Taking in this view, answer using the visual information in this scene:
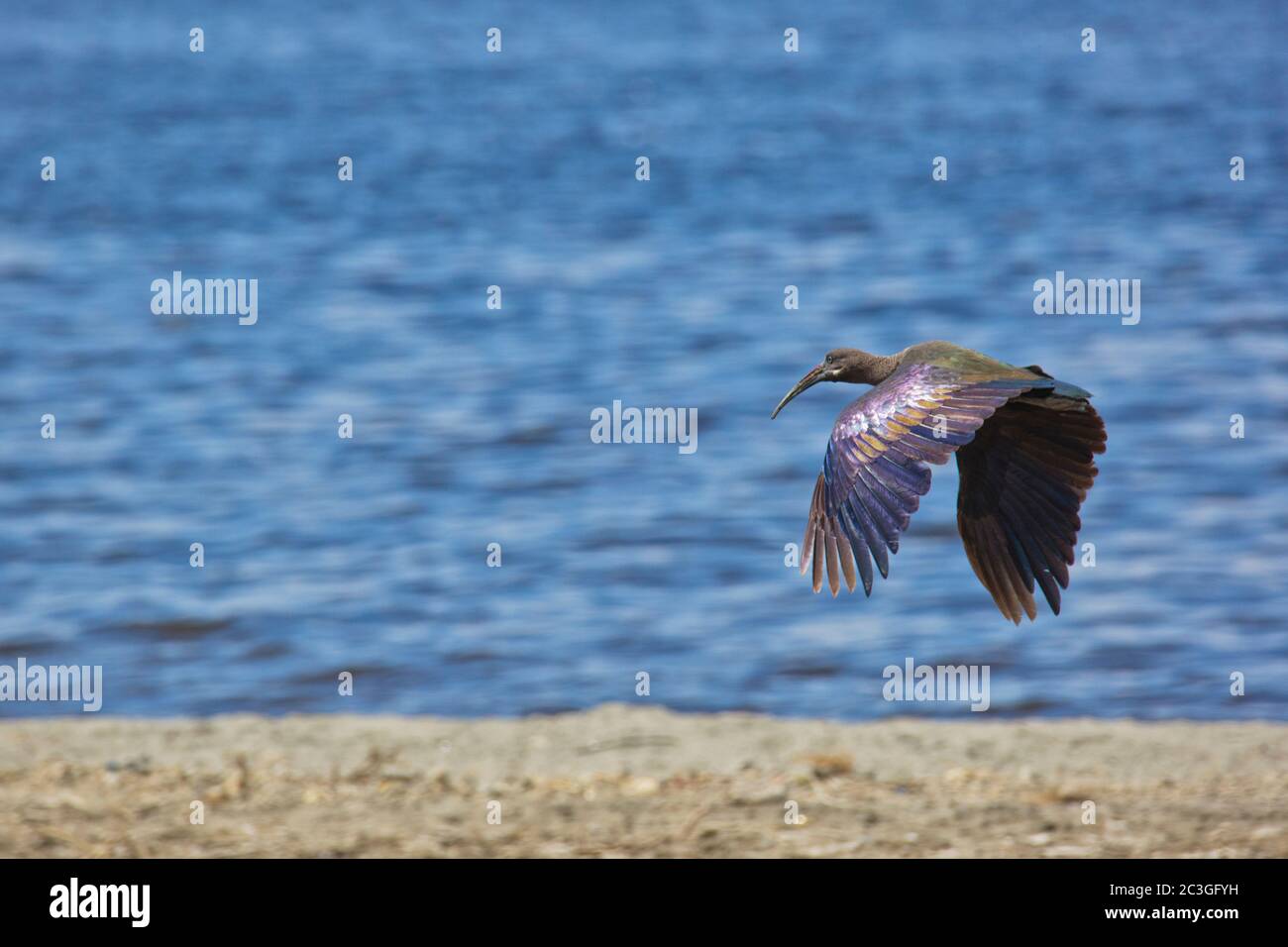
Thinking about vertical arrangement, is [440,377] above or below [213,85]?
below

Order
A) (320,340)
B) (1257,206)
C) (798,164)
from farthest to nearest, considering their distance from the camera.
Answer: (798,164) → (1257,206) → (320,340)

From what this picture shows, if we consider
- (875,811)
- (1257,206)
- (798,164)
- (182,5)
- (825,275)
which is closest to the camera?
(875,811)

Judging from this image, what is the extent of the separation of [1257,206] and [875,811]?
54.9 feet

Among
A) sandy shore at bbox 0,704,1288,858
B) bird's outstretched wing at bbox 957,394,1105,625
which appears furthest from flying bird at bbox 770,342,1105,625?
sandy shore at bbox 0,704,1288,858

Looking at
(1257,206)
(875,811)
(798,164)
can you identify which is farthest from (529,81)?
(875,811)

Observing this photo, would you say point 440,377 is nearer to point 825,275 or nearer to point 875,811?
point 825,275

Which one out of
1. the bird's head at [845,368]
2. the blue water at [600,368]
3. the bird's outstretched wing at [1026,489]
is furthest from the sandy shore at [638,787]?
the bird's head at [845,368]

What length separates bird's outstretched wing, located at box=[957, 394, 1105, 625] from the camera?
5445 millimetres

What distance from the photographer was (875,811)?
22.4 ft

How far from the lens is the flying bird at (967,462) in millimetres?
4836

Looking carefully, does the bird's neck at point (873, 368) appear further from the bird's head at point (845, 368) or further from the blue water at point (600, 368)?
the blue water at point (600, 368)

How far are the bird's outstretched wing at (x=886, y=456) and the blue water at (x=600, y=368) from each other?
4.22m

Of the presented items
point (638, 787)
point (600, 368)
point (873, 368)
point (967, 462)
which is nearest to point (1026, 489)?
point (967, 462)

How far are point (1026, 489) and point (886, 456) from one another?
0.75m
